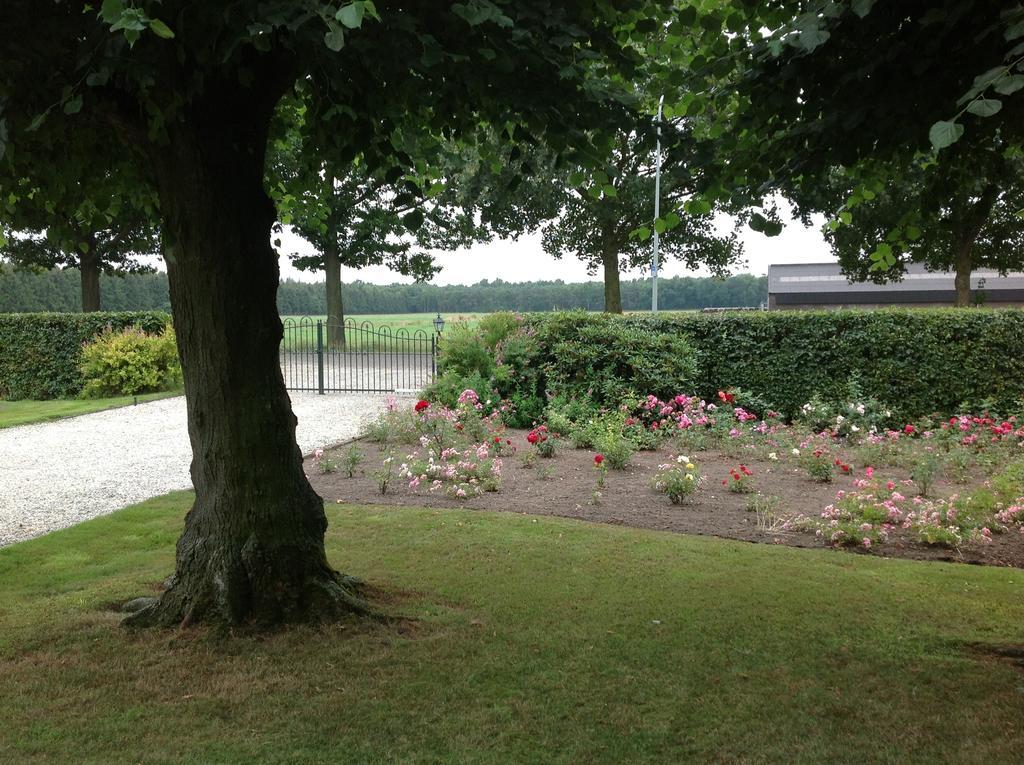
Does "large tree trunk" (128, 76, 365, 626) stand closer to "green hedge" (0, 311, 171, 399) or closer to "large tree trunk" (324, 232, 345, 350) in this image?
"green hedge" (0, 311, 171, 399)

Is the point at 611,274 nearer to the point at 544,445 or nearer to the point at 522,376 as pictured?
the point at 522,376

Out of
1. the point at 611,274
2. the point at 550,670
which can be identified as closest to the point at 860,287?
the point at 611,274

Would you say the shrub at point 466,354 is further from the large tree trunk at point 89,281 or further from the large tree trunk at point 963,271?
the large tree trunk at point 89,281

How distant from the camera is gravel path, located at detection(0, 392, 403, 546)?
22.8 feet

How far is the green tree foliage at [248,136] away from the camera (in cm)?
288

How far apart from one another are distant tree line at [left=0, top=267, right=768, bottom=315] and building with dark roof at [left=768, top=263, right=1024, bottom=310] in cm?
106

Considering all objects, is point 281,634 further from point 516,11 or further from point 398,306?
point 398,306

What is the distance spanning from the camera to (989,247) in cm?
2167

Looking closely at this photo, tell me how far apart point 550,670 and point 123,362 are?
49.6 feet

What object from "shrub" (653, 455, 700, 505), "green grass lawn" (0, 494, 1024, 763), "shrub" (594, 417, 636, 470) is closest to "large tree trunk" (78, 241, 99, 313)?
"shrub" (594, 417, 636, 470)

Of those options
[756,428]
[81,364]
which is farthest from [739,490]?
[81,364]

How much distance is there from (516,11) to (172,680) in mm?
2989

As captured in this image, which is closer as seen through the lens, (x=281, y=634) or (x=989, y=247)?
(x=281, y=634)

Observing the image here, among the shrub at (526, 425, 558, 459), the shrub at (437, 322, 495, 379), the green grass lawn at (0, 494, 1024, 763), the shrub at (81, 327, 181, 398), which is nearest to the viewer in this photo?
the green grass lawn at (0, 494, 1024, 763)
